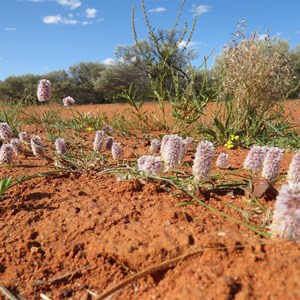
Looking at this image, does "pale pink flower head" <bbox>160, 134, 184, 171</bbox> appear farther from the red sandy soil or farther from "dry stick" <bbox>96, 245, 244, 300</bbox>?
"dry stick" <bbox>96, 245, 244, 300</bbox>

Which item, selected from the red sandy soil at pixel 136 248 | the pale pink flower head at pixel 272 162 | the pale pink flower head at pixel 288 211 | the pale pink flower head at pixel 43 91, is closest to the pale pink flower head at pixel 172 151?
the red sandy soil at pixel 136 248

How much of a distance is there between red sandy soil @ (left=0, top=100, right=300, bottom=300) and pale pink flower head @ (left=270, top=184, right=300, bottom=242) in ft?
0.28

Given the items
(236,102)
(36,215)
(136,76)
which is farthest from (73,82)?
(36,215)

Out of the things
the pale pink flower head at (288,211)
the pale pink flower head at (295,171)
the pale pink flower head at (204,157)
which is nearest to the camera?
the pale pink flower head at (288,211)

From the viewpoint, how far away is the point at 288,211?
1276mm

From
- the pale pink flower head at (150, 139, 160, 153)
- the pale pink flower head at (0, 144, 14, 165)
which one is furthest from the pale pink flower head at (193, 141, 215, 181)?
the pale pink flower head at (0, 144, 14, 165)

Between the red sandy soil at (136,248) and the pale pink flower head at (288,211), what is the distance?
0.28 ft

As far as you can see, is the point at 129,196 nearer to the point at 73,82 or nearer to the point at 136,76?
the point at 136,76

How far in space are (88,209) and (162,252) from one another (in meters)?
0.64

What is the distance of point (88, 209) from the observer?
1976 mm

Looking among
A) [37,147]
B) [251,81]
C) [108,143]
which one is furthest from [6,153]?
[251,81]

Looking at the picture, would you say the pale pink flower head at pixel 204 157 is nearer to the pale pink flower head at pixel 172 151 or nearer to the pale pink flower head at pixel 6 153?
the pale pink flower head at pixel 172 151

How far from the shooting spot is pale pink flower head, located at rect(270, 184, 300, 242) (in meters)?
1.26

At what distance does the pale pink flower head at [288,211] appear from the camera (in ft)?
4.14
